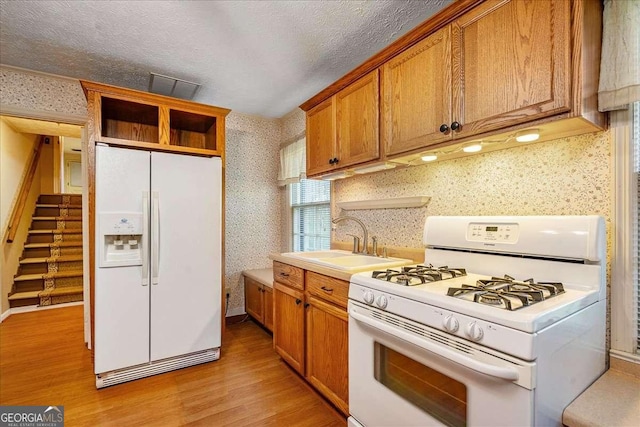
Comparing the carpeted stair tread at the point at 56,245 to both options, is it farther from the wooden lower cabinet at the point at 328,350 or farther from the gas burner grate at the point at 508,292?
the gas burner grate at the point at 508,292

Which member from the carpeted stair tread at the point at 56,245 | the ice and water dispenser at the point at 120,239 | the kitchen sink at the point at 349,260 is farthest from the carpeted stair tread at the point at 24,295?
the kitchen sink at the point at 349,260

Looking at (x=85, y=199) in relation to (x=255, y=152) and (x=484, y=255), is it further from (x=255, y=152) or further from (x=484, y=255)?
(x=484, y=255)

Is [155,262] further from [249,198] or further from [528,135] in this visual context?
[528,135]

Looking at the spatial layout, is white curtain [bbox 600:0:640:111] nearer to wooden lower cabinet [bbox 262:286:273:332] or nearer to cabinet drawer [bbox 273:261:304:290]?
cabinet drawer [bbox 273:261:304:290]

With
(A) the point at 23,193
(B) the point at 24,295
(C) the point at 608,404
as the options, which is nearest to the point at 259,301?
(C) the point at 608,404

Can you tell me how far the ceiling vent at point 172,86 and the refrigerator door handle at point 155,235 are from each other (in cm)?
A: 105

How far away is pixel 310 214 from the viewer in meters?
3.53

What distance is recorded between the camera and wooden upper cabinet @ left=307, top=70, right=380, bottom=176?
202 cm

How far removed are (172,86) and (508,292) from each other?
3.03m

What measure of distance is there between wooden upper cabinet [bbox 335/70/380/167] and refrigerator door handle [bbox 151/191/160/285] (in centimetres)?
143

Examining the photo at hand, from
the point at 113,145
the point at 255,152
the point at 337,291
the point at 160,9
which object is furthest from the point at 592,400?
the point at 255,152

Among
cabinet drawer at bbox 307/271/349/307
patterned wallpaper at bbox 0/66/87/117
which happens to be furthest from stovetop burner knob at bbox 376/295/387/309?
patterned wallpaper at bbox 0/66/87/117

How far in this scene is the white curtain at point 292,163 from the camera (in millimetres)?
3336

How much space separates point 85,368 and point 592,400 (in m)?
3.26
